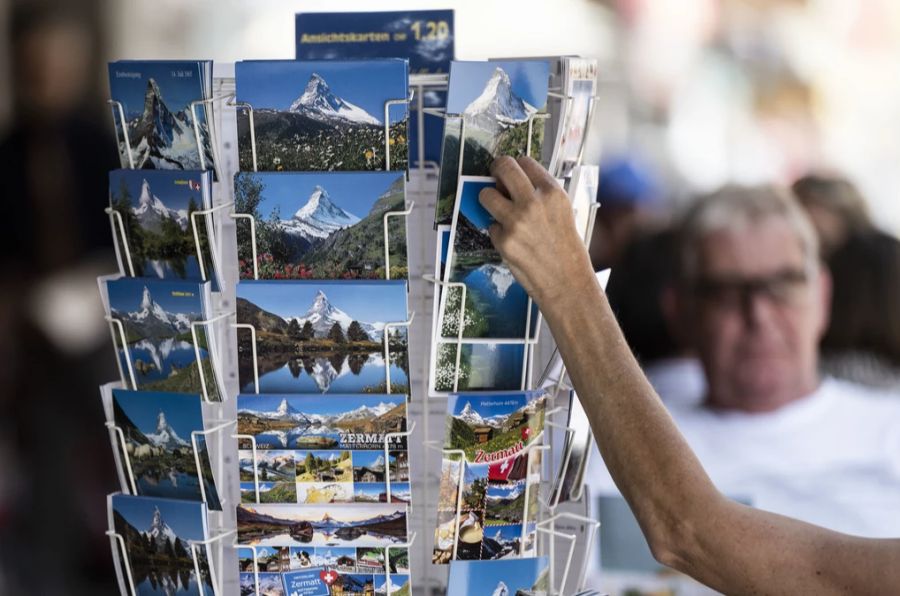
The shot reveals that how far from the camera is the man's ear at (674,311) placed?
3.04 meters

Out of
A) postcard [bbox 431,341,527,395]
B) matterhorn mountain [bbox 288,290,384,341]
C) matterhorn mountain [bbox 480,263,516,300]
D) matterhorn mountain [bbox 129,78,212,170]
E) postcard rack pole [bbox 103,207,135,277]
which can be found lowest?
postcard [bbox 431,341,527,395]

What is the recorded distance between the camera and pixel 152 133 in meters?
1.25

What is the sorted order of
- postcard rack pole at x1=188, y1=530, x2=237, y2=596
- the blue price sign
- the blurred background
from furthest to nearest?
the blurred background, the blue price sign, postcard rack pole at x1=188, y1=530, x2=237, y2=596

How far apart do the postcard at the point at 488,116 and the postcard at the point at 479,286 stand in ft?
0.08

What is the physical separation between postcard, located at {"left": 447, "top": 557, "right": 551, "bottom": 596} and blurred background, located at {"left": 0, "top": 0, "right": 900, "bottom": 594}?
5.39 ft

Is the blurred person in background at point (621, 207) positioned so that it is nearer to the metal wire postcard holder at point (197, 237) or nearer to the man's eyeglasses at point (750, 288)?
the man's eyeglasses at point (750, 288)

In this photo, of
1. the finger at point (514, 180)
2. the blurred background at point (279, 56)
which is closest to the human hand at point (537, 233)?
the finger at point (514, 180)

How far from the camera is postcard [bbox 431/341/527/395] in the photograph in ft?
4.14

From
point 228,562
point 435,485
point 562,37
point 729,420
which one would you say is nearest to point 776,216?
point 729,420

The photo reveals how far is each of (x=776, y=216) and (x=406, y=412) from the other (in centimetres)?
203

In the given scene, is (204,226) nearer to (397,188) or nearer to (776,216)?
(397,188)

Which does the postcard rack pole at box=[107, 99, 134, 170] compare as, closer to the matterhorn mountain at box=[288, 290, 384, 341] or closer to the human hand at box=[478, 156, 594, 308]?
the matterhorn mountain at box=[288, 290, 384, 341]

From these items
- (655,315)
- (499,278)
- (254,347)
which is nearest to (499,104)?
(499,278)

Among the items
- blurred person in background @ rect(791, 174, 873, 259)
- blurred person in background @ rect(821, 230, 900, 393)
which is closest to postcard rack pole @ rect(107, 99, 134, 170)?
blurred person in background @ rect(791, 174, 873, 259)
